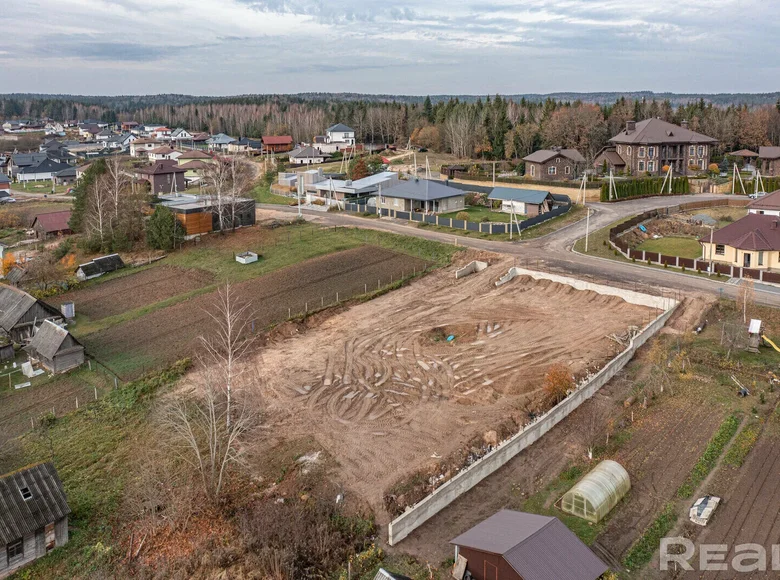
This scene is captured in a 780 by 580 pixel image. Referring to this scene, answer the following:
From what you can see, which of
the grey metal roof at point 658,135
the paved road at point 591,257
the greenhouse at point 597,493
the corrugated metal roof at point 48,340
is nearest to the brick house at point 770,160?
the grey metal roof at point 658,135

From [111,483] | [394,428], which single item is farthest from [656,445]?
[111,483]

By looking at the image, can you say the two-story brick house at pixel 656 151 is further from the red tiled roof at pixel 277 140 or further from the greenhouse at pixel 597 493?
the red tiled roof at pixel 277 140

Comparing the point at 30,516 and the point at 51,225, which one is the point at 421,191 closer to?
the point at 51,225

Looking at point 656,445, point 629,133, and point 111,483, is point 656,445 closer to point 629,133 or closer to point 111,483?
point 111,483

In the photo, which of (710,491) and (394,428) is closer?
(710,491)

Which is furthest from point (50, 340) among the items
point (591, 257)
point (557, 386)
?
point (591, 257)
